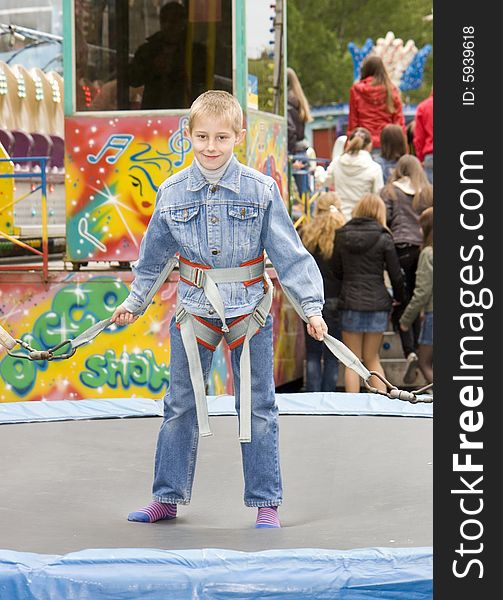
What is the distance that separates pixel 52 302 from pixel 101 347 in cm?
38

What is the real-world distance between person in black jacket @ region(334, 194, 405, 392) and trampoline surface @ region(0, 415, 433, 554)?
1639mm

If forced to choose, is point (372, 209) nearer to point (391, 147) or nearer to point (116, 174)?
point (116, 174)

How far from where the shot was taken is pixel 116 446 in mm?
5324

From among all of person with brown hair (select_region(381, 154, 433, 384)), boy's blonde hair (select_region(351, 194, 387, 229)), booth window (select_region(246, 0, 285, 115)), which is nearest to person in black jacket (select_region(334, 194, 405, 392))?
boy's blonde hair (select_region(351, 194, 387, 229))

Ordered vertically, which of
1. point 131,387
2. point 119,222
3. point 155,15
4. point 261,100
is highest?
point 155,15

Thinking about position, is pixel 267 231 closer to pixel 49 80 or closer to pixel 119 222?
pixel 119 222

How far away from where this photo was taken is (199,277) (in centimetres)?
386

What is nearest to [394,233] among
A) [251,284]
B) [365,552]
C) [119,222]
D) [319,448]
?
[119,222]

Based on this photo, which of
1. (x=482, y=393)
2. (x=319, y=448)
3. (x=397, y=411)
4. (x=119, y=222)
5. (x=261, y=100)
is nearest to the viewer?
(x=482, y=393)

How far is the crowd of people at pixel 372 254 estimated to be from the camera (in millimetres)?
7508

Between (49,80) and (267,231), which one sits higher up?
(49,80)

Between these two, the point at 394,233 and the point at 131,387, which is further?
the point at 394,233


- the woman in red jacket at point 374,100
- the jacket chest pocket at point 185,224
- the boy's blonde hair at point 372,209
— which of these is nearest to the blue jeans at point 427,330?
the boy's blonde hair at point 372,209

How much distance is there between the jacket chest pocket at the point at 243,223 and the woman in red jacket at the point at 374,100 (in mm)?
5933
